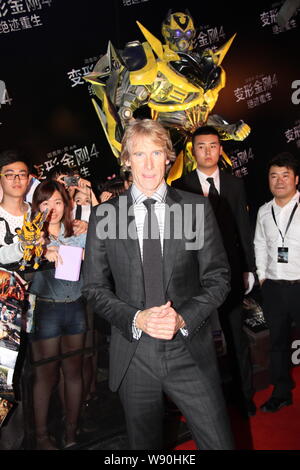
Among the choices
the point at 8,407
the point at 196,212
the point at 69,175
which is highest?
the point at 69,175

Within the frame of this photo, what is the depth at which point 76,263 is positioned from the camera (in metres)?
3.02

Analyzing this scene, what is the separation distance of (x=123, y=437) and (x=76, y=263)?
1305mm

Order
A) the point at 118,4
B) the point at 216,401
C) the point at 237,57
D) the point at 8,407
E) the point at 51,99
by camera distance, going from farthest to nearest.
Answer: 1. the point at 237,57
2. the point at 118,4
3. the point at 51,99
4. the point at 8,407
5. the point at 216,401

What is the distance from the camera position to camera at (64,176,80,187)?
3.34 metres

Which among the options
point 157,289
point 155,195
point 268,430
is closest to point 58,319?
point 157,289

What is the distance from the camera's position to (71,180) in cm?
337

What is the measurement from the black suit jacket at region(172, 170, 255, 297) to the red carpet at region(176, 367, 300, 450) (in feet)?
3.27

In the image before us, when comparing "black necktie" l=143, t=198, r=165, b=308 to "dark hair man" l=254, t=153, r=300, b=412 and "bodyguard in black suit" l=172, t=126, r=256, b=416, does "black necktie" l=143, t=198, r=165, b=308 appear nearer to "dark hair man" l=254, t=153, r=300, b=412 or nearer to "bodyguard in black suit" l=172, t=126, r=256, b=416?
"bodyguard in black suit" l=172, t=126, r=256, b=416

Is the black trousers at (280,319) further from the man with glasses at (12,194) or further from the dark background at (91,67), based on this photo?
the man with glasses at (12,194)

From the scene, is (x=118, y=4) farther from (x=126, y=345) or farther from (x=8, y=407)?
(x=8, y=407)

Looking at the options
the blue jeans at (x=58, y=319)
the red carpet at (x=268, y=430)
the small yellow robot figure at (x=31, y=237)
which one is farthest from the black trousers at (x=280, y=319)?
the small yellow robot figure at (x=31, y=237)

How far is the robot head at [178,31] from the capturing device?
378 centimetres

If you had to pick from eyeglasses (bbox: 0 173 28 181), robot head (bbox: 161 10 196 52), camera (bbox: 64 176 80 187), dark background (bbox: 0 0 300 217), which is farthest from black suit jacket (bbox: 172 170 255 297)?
eyeglasses (bbox: 0 173 28 181)
